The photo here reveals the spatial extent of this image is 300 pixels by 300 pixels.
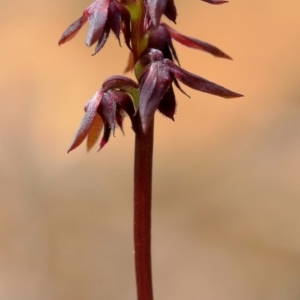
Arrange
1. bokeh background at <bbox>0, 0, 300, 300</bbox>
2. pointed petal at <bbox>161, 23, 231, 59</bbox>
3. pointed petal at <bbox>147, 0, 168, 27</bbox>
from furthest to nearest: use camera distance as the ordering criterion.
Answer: bokeh background at <bbox>0, 0, 300, 300</bbox>, pointed petal at <bbox>161, 23, 231, 59</bbox>, pointed petal at <bbox>147, 0, 168, 27</bbox>

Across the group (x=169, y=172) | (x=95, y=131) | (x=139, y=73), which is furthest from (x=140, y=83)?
(x=169, y=172)

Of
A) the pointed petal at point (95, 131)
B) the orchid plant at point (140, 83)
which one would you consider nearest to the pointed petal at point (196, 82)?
the orchid plant at point (140, 83)

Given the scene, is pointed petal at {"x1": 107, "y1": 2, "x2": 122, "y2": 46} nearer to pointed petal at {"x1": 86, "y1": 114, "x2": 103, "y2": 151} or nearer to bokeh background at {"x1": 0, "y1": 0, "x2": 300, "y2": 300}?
pointed petal at {"x1": 86, "y1": 114, "x2": 103, "y2": 151}

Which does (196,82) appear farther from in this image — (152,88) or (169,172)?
(169,172)

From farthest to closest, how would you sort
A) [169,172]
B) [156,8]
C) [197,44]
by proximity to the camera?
[169,172] → [197,44] → [156,8]

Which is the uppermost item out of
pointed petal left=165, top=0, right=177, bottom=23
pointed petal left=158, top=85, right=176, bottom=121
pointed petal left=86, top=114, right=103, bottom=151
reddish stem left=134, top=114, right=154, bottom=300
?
pointed petal left=165, top=0, right=177, bottom=23

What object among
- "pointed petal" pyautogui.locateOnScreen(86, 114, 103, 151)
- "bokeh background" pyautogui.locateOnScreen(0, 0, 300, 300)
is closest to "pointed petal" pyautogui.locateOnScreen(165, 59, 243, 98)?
"pointed petal" pyautogui.locateOnScreen(86, 114, 103, 151)

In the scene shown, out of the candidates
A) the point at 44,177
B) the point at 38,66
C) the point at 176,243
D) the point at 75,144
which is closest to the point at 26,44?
the point at 38,66

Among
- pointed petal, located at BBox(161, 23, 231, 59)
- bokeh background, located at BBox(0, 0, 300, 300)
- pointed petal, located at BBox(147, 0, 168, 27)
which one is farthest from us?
bokeh background, located at BBox(0, 0, 300, 300)
